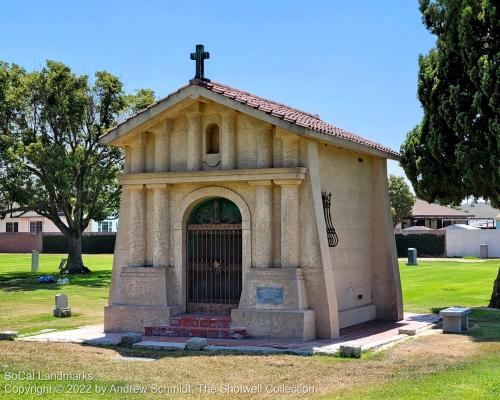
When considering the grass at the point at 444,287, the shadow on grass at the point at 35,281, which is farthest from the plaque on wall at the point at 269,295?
the shadow on grass at the point at 35,281

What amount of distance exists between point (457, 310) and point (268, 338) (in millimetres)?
4186

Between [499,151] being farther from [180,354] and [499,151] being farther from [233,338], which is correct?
[180,354]

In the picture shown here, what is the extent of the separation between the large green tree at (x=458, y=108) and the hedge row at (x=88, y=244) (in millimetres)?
42358

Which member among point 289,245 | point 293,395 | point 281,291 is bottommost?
point 293,395

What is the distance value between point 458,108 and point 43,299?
49.6ft

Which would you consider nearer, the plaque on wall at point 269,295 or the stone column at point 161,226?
the plaque on wall at point 269,295

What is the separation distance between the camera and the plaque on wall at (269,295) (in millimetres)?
14462

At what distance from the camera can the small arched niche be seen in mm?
15805

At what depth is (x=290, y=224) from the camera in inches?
576

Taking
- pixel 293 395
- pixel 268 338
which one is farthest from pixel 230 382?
pixel 268 338

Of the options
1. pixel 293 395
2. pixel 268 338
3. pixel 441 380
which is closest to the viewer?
pixel 293 395

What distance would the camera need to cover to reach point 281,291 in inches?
569

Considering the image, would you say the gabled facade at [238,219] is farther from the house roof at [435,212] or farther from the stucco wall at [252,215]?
the house roof at [435,212]

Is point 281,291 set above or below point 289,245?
below
